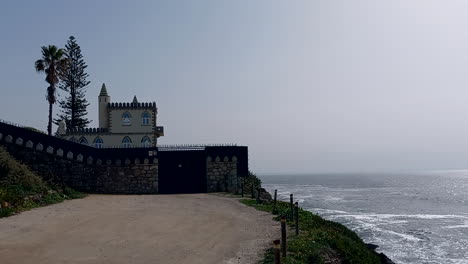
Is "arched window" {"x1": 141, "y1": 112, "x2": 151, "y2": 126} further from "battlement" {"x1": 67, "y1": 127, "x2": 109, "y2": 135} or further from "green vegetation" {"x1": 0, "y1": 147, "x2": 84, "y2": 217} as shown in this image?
"green vegetation" {"x1": 0, "y1": 147, "x2": 84, "y2": 217}

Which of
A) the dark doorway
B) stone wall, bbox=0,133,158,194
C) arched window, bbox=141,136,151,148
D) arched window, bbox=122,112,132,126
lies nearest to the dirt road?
stone wall, bbox=0,133,158,194

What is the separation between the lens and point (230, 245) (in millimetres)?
13016

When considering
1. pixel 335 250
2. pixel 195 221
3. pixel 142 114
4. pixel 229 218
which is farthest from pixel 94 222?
pixel 142 114

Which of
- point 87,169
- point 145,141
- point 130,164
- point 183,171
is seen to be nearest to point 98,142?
point 145,141

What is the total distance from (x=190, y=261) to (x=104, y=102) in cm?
3066

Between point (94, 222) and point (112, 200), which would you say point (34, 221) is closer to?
point (94, 222)

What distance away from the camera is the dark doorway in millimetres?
31531

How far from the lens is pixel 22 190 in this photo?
69.3 feet

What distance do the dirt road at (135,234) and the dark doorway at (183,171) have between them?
9949mm

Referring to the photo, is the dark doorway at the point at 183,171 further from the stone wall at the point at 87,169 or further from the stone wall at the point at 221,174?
the stone wall at the point at 87,169

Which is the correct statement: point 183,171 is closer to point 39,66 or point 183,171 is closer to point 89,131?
point 89,131

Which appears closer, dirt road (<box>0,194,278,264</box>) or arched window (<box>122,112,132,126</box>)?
dirt road (<box>0,194,278,264</box>)

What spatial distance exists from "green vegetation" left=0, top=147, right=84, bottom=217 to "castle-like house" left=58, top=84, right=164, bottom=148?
12289 millimetres

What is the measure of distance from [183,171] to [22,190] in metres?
12.5
